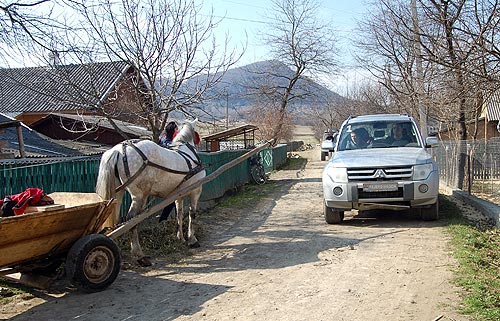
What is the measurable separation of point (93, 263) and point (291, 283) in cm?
232

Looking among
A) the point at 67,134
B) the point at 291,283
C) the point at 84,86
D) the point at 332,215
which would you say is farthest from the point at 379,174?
the point at 67,134

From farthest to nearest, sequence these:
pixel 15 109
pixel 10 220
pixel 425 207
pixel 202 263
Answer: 1. pixel 15 109
2. pixel 425 207
3. pixel 202 263
4. pixel 10 220

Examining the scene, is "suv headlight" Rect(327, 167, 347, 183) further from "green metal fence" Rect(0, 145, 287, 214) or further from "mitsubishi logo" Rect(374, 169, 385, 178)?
"green metal fence" Rect(0, 145, 287, 214)

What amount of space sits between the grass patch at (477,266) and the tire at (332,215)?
201cm

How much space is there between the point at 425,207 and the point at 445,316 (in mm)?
4962

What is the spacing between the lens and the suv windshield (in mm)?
10820

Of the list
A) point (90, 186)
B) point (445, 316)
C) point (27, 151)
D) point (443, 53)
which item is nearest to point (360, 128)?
point (443, 53)

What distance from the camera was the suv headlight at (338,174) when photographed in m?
9.53

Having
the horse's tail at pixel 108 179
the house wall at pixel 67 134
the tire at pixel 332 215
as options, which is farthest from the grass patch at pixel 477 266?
the house wall at pixel 67 134

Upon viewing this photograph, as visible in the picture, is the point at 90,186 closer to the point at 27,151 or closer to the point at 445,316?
the point at 445,316

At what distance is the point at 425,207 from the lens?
948 cm

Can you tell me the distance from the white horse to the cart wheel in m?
1.22

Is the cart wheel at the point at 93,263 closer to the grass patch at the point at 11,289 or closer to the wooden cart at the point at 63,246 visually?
the wooden cart at the point at 63,246

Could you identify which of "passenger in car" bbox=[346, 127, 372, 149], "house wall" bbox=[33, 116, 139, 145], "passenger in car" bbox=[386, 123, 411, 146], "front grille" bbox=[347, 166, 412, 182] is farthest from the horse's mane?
"house wall" bbox=[33, 116, 139, 145]
